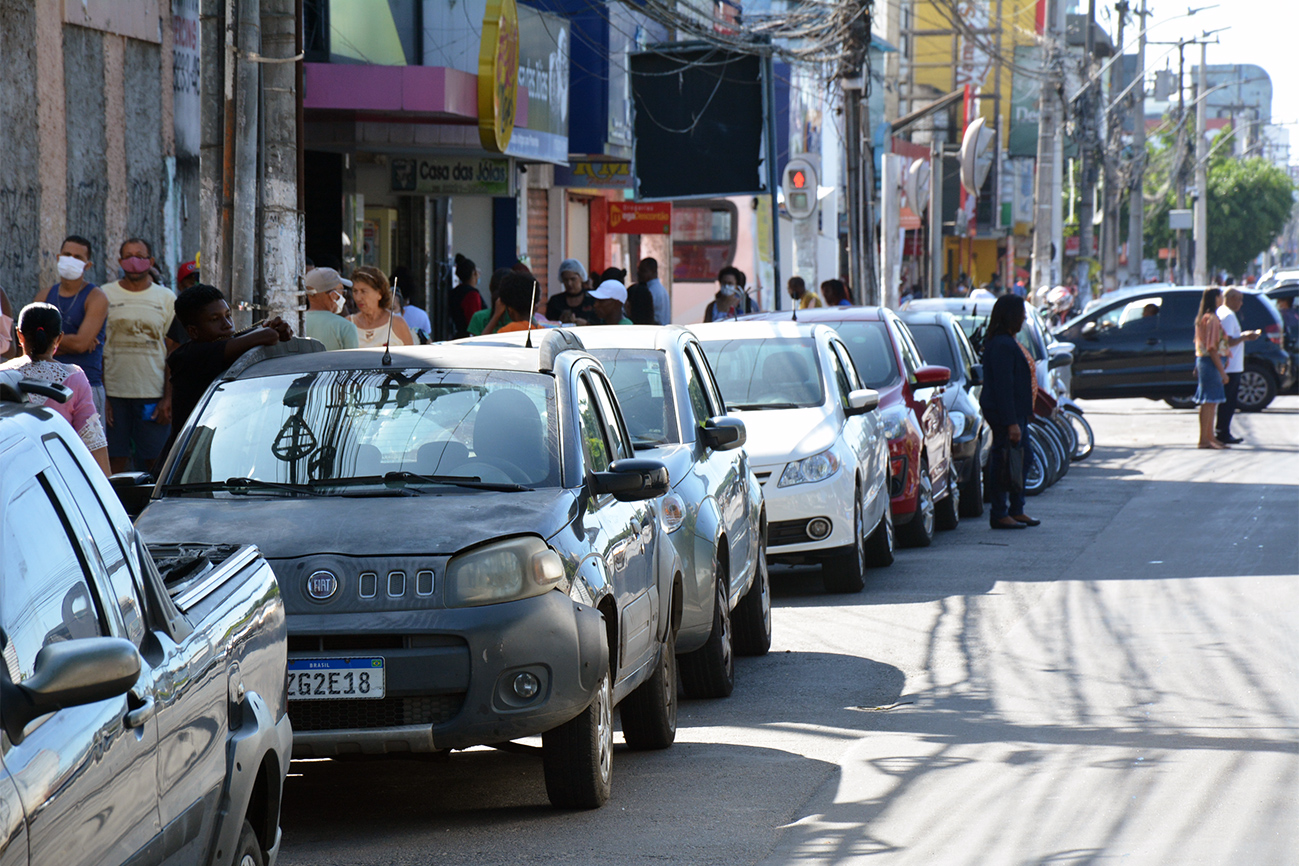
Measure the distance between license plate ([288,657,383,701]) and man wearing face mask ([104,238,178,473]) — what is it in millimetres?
6134

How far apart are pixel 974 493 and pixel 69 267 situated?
27.2 feet

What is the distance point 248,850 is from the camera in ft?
14.1

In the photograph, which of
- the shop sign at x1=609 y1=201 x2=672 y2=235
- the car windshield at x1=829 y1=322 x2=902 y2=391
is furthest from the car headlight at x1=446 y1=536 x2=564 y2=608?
the shop sign at x1=609 y1=201 x2=672 y2=235

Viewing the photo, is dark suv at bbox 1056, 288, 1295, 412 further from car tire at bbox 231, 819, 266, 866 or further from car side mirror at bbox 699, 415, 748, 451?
car tire at bbox 231, 819, 266, 866

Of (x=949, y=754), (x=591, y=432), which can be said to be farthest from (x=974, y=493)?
(x=591, y=432)

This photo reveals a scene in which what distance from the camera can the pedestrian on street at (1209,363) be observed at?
2194 cm

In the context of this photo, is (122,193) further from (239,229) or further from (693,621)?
(693,621)

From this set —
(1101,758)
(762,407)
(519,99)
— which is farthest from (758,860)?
(519,99)

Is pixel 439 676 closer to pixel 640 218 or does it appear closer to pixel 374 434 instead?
pixel 374 434

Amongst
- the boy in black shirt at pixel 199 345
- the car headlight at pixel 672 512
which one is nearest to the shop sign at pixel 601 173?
the boy in black shirt at pixel 199 345

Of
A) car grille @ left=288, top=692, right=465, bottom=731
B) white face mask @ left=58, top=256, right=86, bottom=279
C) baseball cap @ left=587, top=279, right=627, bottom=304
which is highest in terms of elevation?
white face mask @ left=58, top=256, right=86, bottom=279

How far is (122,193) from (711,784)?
9.98m

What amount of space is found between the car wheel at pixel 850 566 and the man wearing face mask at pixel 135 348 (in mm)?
4285

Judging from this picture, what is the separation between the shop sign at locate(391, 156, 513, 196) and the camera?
2112 centimetres
